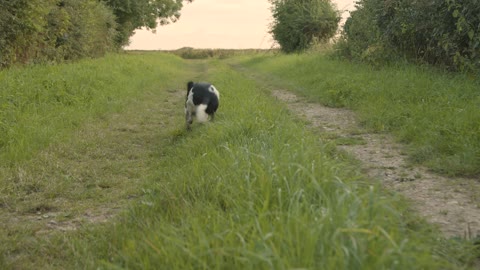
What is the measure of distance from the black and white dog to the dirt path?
1.59m

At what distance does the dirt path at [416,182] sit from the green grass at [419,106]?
9.2 inches

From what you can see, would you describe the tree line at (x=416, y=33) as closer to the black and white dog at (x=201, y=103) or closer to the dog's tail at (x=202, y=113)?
the black and white dog at (x=201, y=103)

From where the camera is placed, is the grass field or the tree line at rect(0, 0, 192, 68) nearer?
the grass field

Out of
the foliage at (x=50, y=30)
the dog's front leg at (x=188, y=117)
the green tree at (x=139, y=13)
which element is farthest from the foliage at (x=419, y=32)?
the green tree at (x=139, y=13)

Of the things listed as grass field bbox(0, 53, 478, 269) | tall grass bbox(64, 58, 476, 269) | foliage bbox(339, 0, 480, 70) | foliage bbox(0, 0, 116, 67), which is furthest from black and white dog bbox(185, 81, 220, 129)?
foliage bbox(0, 0, 116, 67)

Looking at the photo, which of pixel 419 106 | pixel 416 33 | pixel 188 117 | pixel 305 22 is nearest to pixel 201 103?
pixel 188 117

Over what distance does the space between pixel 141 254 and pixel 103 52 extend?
2237 cm

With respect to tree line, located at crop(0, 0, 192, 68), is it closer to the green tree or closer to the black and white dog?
the green tree

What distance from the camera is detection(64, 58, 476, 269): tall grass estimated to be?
7.27ft

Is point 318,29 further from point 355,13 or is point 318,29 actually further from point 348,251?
point 348,251

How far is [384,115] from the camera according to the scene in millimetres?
7496

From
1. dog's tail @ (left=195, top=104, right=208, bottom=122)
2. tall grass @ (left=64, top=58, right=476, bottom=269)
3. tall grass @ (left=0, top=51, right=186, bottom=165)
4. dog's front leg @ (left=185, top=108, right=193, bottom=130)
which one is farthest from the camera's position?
dog's front leg @ (left=185, top=108, right=193, bottom=130)

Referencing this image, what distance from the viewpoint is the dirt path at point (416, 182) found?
3578 millimetres

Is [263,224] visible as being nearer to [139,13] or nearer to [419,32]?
[419,32]
